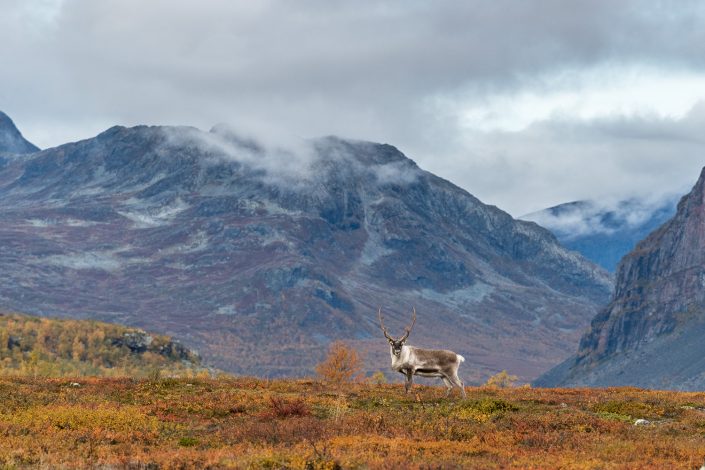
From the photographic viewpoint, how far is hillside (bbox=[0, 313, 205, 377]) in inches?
5595

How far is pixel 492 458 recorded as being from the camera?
843 inches

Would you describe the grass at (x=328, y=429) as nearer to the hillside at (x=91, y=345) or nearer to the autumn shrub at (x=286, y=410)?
the autumn shrub at (x=286, y=410)

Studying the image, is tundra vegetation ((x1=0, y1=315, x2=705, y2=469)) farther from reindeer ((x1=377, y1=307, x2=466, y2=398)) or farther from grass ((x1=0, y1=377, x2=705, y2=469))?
reindeer ((x1=377, y1=307, x2=466, y2=398))

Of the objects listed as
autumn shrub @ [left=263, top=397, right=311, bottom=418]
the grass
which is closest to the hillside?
the grass

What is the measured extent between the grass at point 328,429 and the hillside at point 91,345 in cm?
10750

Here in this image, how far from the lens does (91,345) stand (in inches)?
6147

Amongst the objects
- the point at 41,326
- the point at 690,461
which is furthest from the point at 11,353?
the point at 690,461

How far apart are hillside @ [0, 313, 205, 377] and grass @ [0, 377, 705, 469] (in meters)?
108

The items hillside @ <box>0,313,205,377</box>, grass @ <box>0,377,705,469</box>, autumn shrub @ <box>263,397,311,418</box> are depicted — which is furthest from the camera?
hillside @ <box>0,313,205,377</box>

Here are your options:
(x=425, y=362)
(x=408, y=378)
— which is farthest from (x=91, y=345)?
(x=425, y=362)

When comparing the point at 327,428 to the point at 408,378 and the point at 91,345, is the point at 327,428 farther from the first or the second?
the point at 91,345

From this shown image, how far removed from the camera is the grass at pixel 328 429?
20656 mm

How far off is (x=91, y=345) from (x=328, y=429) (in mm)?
140310

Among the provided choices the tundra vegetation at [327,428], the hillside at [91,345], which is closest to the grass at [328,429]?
the tundra vegetation at [327,428]
